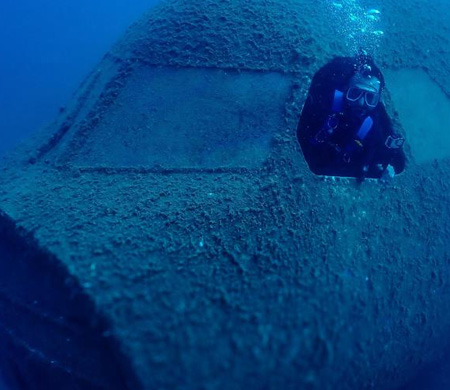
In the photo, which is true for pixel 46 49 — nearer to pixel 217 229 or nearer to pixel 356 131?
pixel 356 131

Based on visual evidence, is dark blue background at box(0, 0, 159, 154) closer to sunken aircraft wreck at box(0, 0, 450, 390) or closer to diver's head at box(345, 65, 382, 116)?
sunken aircraft wreck at box(0, 0, 450, 390)

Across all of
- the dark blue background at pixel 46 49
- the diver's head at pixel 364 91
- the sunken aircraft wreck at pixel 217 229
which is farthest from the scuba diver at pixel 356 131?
the dark blue background at pixel 46 49

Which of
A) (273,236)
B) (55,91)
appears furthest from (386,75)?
(55,91)

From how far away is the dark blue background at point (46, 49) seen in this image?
16672 mm

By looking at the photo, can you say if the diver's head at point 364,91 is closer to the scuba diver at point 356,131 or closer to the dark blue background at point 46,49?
the scuba diver at point 356,131

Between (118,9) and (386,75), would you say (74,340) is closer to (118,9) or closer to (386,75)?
(386,75)

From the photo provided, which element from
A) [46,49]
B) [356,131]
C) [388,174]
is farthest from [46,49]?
[388,174]

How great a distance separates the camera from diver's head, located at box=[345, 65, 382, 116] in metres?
2.95

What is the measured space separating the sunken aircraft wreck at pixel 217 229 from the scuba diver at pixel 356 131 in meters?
0.14

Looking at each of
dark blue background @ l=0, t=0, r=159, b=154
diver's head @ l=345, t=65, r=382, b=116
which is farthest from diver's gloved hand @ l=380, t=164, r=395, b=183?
dark blue background @ l=0, t=0, r=159, b=154

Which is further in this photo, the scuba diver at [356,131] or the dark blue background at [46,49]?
the dark blue background at [46,49]

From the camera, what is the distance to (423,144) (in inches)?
120

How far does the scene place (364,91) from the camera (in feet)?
9.76

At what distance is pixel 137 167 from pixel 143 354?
4.04 feet
